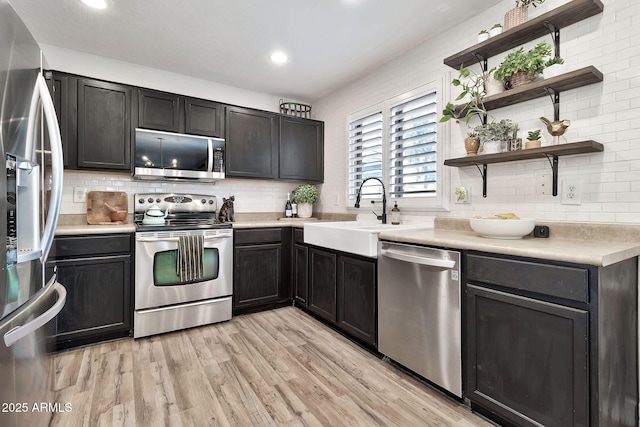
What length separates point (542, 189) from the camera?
1925mm

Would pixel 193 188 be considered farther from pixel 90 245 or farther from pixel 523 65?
pixel 523 65

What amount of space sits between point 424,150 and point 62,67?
3.38 m

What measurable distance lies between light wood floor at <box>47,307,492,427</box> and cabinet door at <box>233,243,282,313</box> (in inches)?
21.4

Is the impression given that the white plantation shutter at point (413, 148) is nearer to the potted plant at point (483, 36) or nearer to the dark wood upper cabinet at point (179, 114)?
the potted plant at point (483, 36)

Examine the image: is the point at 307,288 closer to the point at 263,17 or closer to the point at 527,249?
the point at 527,249

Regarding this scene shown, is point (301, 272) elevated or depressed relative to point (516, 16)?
depressed

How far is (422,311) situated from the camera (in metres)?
1.87

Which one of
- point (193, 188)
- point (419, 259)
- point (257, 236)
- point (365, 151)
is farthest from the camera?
point (193, 188)

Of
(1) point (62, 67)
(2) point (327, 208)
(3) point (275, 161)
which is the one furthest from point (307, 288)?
(1) point (62, 67)

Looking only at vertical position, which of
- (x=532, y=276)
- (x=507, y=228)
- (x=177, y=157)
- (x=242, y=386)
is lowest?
(x=242, y=386)

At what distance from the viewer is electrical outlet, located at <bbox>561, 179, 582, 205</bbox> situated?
177 cm

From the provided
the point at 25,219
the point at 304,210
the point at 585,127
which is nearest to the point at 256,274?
the point at 304,210

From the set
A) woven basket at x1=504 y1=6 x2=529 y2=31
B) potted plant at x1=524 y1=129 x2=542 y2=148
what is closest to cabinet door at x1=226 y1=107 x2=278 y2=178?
woven basket at x1=504 y1=6 x2=529 y2=31

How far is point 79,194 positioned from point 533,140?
374 cm
